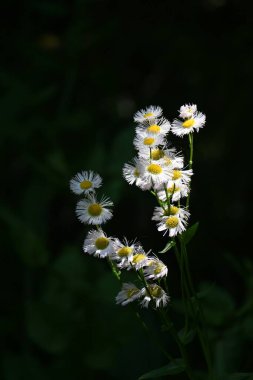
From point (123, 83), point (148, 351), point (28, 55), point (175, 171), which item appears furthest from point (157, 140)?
point (123, 83)

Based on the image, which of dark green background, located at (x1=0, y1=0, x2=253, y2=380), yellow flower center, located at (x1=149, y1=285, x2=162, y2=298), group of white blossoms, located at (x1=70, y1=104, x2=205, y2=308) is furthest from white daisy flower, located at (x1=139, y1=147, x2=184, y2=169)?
dark green background, located at (x1=0, y1=0, x2=253, y2=380)

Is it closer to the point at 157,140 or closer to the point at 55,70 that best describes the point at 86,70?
the point at 55,70

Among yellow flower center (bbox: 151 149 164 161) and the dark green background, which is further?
the dark green background

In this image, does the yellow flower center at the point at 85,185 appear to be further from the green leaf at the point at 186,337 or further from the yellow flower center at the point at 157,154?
the green leaf at the point at 186,337

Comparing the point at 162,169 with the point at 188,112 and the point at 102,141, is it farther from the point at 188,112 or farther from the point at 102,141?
the point at 102,141

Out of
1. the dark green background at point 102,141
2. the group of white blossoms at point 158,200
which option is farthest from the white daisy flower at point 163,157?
the dark green background at point 102,141

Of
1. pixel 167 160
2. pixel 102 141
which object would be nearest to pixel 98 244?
pixel 167 160

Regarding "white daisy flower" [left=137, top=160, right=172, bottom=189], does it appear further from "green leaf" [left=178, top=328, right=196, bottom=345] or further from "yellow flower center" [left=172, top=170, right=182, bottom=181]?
"green leaf" [left=178, top=328, right=196, bottom=345]
